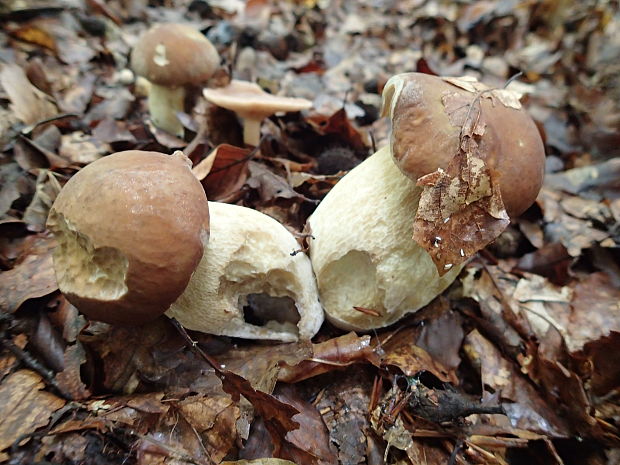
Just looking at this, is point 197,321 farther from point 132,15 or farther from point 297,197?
point 132,15

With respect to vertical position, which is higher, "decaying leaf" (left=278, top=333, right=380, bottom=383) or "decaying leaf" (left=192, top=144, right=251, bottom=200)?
"decaying leaf" (left=192, top=144, right=251, bottom=200)

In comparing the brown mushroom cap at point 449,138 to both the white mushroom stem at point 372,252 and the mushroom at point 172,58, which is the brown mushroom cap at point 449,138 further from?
the mushroom at point 172,58

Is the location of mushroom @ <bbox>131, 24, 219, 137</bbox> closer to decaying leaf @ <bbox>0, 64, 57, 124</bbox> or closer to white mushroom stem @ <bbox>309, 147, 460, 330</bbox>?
decaying leaf @ <bbox>0, 64, 57, 124</bbox>

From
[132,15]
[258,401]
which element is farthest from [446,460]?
[132,15]

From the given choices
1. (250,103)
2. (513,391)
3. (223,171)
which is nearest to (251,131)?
(250,103)

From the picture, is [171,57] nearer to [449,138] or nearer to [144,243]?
[144,243]

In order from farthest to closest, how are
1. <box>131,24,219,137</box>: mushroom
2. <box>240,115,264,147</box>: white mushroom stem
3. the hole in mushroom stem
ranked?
1. <box>240,115,264,147</box>: white mushroom stem
2. <box>131,24,219,137</box>: mushroom
3. the hole in mushroom stem

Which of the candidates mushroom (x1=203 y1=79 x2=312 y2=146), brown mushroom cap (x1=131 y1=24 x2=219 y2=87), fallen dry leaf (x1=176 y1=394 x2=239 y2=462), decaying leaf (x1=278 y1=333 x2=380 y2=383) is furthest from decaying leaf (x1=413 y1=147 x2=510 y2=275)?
brown mushroom cap (x1=131 y1=24 x2=219 y2=87)

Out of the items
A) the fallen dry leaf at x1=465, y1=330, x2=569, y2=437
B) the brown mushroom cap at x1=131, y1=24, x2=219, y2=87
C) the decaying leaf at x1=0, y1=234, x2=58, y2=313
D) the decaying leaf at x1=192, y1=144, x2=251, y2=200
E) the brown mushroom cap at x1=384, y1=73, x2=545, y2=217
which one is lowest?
the fallen dry leaf at x1=465, y1=330, x2=569, y2=437
